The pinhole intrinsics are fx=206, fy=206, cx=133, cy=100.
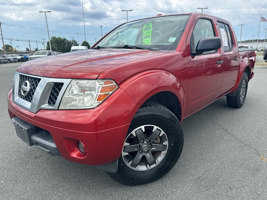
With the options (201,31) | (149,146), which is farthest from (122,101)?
Result: (201,31)

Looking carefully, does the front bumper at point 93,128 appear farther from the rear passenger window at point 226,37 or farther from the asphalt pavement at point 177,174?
the rear passenger window at point 226,37

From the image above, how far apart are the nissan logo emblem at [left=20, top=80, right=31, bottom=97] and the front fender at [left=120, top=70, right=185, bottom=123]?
2.97ft

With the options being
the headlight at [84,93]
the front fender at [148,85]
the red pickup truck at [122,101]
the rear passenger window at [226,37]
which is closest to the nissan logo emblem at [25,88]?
the red pickup truck at [122,101]

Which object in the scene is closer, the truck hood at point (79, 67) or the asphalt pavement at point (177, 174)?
the truck hood at point (79, 67)

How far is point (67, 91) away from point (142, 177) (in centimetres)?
108

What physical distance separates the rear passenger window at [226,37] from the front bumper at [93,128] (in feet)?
8.35

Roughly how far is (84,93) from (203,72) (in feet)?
5.49

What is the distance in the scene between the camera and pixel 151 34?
2701 millimetres

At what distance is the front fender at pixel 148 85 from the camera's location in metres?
1.70

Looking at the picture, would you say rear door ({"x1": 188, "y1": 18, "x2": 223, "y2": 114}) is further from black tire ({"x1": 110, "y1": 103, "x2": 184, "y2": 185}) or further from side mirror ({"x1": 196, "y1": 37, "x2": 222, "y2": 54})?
black tire ({"x1": 110, "y1": 103, "x2": 184, "y2": 185})

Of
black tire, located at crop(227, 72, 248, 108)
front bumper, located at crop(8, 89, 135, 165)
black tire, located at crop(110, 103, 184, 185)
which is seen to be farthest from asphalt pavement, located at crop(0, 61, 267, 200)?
black tire, located at crop(227, 72, 248, 108)

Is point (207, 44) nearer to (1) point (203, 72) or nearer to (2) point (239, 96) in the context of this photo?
(1) point (203, 72)

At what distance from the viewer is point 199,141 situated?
Result: 9.65 ft

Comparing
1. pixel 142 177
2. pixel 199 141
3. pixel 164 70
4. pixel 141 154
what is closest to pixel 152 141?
pixel 141 154
